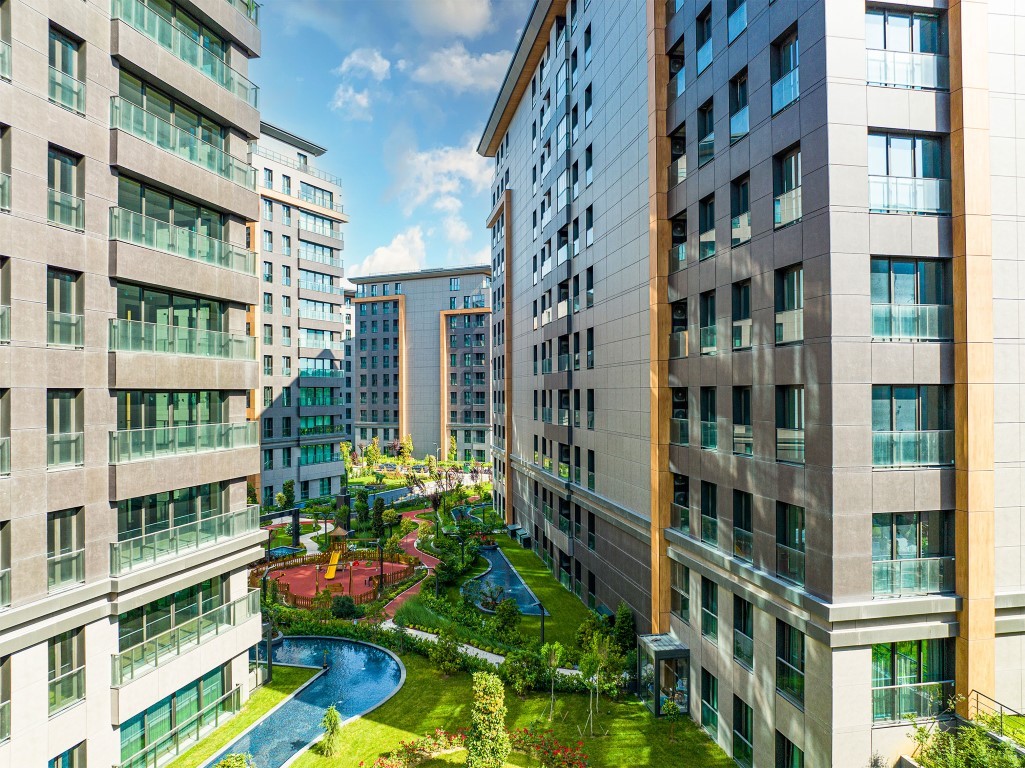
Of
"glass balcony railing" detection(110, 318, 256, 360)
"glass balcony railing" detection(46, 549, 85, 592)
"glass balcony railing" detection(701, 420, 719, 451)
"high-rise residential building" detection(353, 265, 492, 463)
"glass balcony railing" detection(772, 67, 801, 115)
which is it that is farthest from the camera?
"high-rise residential building" detection(353, 265, 492, 463)

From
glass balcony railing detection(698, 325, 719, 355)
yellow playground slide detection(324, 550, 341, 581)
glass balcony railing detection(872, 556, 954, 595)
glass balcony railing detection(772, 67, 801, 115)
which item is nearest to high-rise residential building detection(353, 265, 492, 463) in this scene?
A: yellow playground slide detection(324, 550, 341, 581)

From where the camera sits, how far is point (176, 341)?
59.4ft

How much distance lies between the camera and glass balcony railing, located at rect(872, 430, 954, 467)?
46.9 ft

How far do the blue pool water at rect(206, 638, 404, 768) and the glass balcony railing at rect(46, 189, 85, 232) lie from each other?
1524 cm

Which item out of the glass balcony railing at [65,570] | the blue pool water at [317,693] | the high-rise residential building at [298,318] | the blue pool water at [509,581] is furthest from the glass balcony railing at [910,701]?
the high-rise residential building at [298,318]

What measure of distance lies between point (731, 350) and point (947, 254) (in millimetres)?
5804

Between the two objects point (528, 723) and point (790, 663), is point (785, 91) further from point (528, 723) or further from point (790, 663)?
point (528, 723)

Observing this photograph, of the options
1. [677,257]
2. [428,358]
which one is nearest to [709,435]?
[677,257]

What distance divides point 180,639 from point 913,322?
72.0ft

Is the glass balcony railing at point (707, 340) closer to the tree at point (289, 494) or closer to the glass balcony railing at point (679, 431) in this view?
the glass balcony railing at point (679, 431)

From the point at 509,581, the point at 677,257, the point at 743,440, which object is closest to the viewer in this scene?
the point at 743,440

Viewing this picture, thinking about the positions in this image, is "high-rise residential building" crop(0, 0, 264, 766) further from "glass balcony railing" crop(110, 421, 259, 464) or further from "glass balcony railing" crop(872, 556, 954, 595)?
"glass balcony railing" crop(872, 556, 954, 595)

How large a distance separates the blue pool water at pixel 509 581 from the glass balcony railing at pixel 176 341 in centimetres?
1957

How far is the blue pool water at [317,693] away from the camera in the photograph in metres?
18.2
